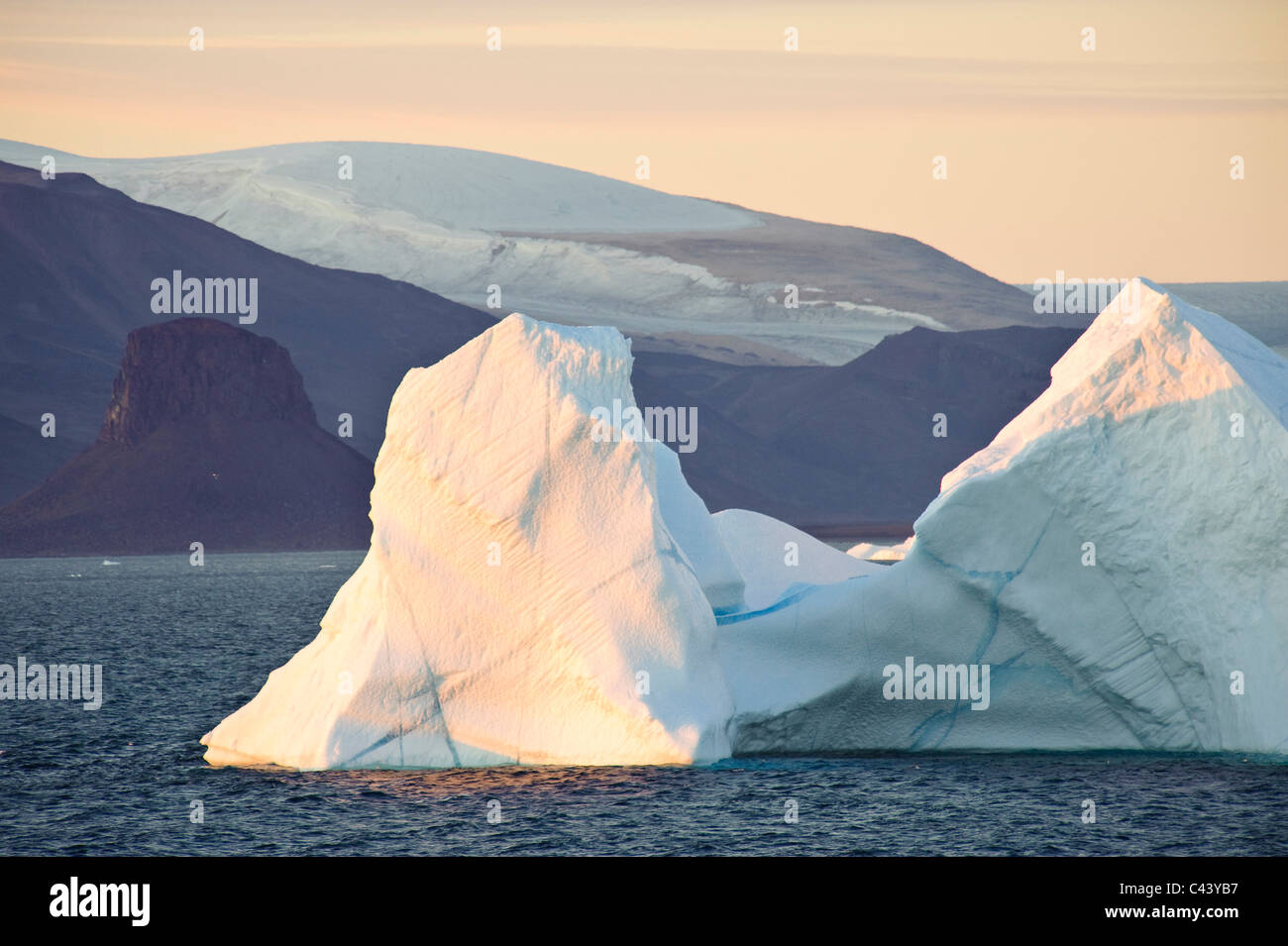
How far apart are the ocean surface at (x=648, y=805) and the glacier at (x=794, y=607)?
700mm

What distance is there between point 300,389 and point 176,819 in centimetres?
Result: 17396

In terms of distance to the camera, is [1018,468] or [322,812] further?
[1018,468]

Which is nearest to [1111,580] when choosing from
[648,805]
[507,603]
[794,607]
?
[794,607]

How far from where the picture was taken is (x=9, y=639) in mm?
62656

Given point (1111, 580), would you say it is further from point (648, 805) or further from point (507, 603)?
point (507, 603)

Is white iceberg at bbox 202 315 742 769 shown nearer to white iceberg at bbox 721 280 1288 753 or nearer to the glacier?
the glacier

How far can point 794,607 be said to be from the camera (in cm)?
2741

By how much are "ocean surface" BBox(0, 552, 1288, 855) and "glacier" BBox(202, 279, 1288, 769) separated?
2.30ft

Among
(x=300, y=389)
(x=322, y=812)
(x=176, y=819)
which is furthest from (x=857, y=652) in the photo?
(x=300, y=389)

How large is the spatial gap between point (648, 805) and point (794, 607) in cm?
529

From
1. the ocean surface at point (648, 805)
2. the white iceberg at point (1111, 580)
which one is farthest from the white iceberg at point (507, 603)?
the white iceberg at point (1111, 580)

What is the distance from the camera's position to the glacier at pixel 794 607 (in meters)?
25.0
